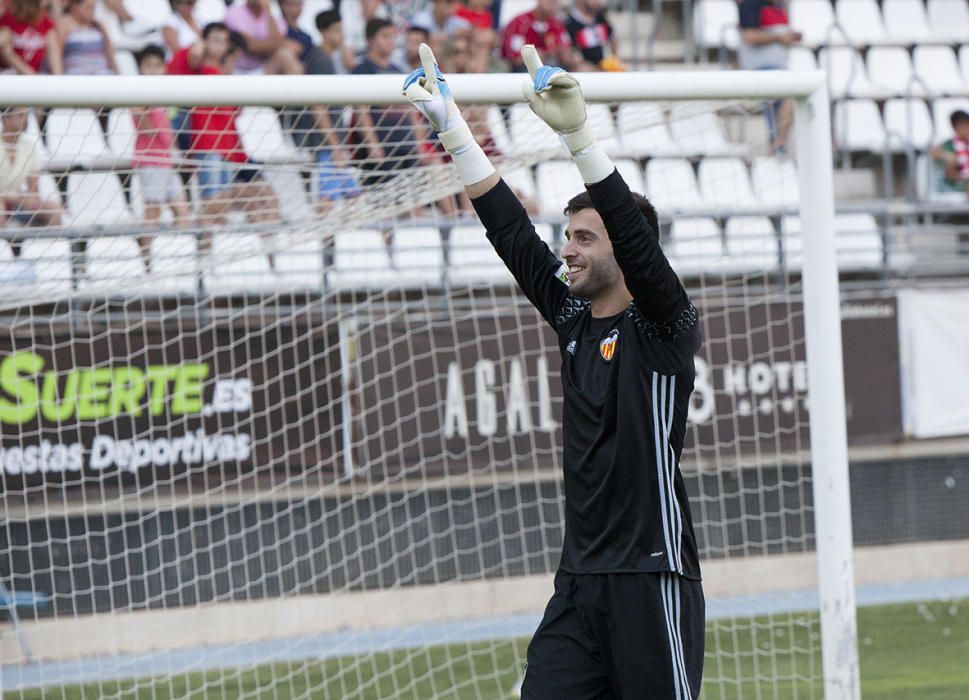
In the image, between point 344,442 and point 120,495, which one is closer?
point 120,495

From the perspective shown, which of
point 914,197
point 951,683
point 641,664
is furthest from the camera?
point 914,197

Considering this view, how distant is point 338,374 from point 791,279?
10.9ft

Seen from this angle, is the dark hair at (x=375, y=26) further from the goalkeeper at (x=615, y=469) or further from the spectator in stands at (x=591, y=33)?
the goalkeeper at (x=615, y=469)

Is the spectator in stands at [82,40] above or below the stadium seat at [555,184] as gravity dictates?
above

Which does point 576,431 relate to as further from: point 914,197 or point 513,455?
point 914,197

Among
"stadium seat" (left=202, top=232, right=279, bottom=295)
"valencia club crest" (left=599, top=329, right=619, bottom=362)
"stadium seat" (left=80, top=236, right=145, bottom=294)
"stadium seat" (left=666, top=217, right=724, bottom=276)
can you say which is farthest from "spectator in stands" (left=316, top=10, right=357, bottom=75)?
"valencia club crest" (left=599, top=329, right=619, bottom=362)

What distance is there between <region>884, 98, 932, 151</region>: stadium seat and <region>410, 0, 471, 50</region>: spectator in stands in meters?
3.79

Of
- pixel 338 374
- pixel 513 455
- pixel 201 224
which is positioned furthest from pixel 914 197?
pixel 201 224

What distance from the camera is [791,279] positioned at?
10.0 metres

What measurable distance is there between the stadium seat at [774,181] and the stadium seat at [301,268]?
11.4 feet

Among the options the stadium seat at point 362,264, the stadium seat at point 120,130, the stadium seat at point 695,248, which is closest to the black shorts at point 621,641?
the stadium seat at point 362,264

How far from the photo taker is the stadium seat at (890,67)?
12727mm

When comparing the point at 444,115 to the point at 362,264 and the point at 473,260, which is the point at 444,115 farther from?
the point at 473,260

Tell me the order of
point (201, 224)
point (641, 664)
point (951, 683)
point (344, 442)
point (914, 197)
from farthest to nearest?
point (914, 197) → point (344, 442) → point (201, 224) → point (951, 683) → point (641, 664)
